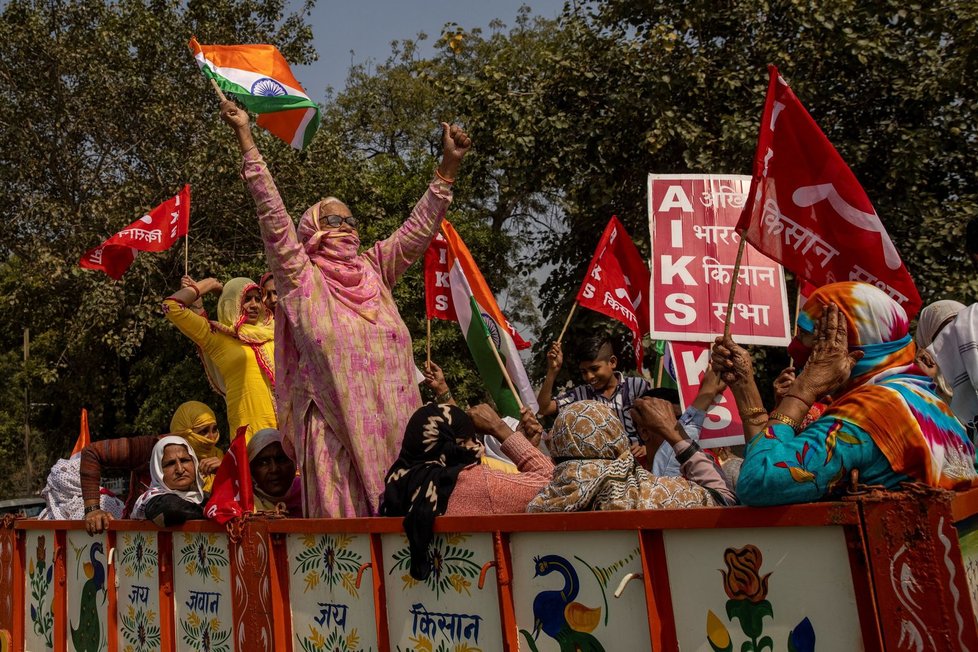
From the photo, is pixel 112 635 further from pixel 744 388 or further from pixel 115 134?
pixel 115 134

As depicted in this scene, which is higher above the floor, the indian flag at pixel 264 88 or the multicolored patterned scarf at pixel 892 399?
the indian flag at pixel 264 88

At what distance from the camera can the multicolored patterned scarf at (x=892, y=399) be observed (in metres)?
2.39

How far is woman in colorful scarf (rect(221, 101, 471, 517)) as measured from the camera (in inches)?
165

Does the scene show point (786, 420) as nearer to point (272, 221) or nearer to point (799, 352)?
point (799, 352)

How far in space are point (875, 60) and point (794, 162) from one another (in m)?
7.58

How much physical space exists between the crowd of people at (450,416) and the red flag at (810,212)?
0.45 m

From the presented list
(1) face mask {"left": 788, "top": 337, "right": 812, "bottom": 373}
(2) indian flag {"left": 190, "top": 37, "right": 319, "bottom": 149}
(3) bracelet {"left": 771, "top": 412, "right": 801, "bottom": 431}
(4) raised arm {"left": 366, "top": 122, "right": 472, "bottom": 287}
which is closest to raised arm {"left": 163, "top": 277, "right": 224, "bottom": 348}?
(2) indian flag {"left": 190, "top": 37, "right": 319, "bottom": 149}

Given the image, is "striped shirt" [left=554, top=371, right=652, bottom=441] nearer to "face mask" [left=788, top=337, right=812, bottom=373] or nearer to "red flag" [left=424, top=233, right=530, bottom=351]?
"red flag" [left=424, top=233, right=530, bottom=351]

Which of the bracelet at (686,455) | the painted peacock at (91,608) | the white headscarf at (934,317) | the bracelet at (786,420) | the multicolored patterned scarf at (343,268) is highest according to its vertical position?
the multicolored patterned scarf at (343,268)

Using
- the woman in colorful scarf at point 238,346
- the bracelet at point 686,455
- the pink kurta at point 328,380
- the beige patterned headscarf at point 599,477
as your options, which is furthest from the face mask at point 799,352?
the woman in colorful scarf at point 238,346

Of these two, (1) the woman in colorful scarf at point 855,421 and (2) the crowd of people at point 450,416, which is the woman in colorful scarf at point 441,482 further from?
(1) the woman in colorful scarf at point 855,421

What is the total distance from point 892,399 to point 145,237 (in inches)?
243

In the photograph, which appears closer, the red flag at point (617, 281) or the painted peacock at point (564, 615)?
the painted peacock at point (564, 615)

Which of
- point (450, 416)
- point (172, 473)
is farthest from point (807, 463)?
point (172, 473)
